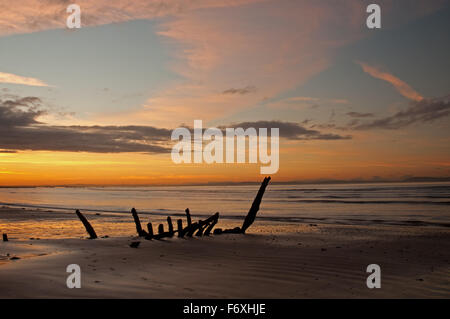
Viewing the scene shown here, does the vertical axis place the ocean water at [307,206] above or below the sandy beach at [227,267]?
above

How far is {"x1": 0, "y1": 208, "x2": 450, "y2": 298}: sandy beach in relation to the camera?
839 cm

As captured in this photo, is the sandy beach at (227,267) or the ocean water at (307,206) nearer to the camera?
the sandy beach at (227,267)

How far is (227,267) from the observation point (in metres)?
11.1

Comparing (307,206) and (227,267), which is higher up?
(307,206)

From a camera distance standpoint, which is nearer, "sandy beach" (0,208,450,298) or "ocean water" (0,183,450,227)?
"sandy beach" (0,208,450,298)

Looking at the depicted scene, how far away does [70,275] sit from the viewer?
31.5 ft

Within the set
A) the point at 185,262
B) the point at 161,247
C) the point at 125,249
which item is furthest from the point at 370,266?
the point at 125,249

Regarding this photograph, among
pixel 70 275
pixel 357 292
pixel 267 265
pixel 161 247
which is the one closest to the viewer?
pixel 357 292

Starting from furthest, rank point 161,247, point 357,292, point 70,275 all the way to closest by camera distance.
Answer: point 161,247, point 70,275, point 357,292

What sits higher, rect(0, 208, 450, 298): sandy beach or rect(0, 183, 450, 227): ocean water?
rect(0, 183, 450, 227): ocean water

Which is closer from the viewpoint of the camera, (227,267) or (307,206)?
(227,267)

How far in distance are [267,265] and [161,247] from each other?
5.07 metres

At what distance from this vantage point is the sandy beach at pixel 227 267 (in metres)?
8.39
